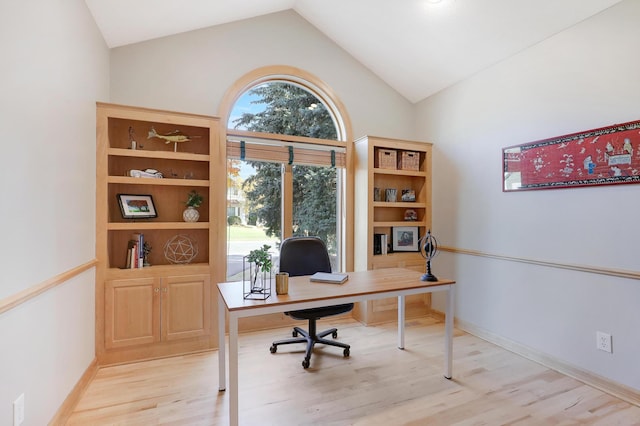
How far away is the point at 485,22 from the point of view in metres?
2.53

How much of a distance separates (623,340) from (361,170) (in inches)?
97.6

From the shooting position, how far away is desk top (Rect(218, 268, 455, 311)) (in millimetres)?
1768

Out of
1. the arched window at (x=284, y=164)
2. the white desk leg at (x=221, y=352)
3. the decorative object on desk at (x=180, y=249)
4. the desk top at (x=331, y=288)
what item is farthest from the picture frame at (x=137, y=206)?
the white desk leg at (x=221, y=352)

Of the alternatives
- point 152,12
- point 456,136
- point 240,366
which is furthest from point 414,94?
point 240,366

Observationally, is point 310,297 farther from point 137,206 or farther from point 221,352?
point 137,206

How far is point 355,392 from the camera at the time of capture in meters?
2.08

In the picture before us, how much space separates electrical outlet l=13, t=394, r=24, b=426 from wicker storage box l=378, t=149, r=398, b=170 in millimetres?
3187

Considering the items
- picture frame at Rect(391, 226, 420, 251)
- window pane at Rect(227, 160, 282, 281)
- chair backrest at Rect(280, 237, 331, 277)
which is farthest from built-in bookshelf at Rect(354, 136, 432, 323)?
window pane at Rect(227, 160, 282, 281)

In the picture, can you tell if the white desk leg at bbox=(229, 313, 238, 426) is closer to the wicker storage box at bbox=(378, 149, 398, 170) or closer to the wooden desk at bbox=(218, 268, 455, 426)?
the wooden desk at bbox=(218, 268, 455, 426)

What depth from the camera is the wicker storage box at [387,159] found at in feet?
11.2

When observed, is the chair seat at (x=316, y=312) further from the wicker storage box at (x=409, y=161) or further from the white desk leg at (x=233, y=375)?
the wicker storage box at (x=409, y=161)

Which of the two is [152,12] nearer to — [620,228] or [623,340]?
[620,228]

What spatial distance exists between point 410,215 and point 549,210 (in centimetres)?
146

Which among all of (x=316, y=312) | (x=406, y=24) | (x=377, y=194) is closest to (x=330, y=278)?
(x=316, y=312)
